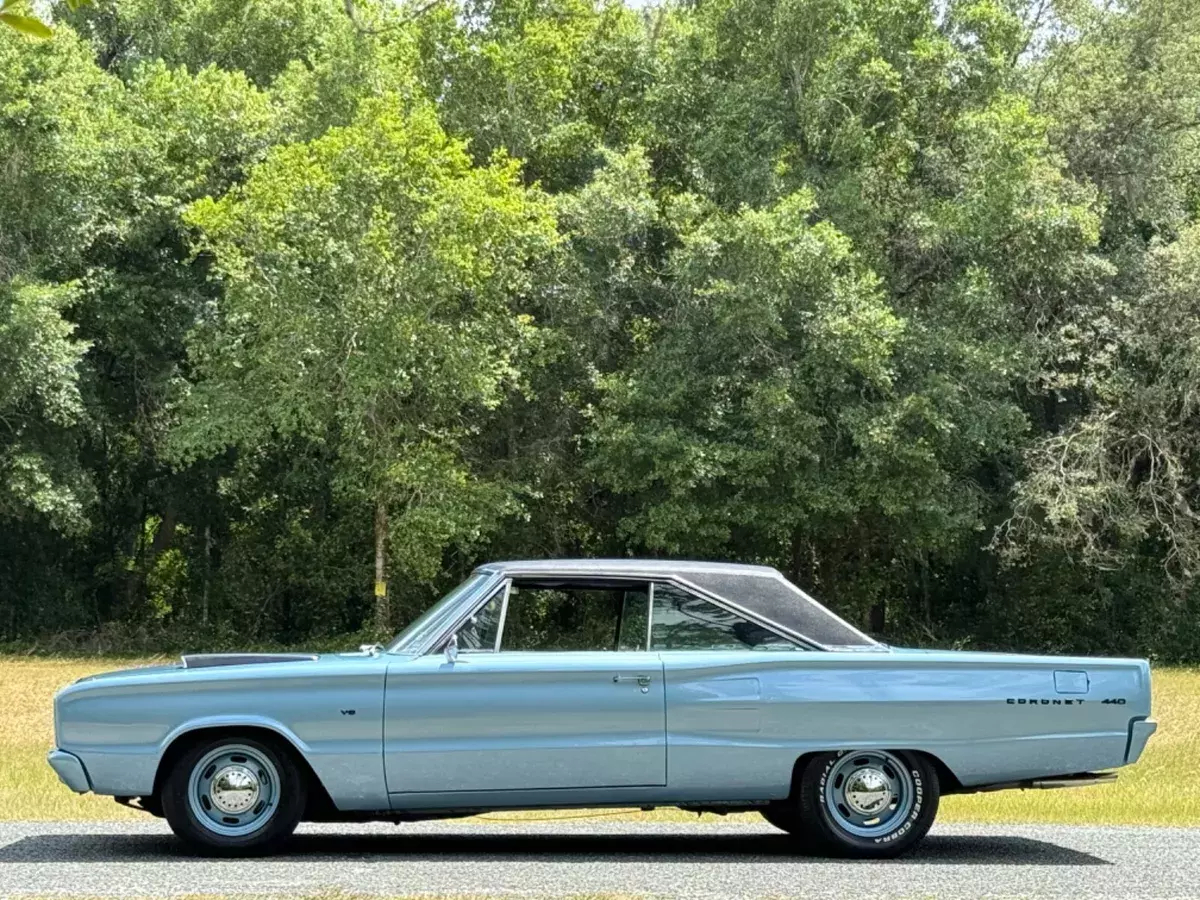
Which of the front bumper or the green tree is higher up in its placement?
the green tree

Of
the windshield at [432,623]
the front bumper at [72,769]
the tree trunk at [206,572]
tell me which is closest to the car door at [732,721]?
the windshield at [432,623]

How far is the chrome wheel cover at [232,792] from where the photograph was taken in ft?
28.3

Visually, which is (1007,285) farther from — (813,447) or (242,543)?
(242,543)

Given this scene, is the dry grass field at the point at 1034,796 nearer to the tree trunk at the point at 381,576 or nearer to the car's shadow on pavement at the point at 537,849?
the car's shadow on pavement at the point at 537,849

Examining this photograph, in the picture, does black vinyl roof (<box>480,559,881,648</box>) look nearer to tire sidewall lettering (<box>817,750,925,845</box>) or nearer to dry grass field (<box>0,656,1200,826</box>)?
tire sidewall lettering (<box>817,750,925,845</box>)

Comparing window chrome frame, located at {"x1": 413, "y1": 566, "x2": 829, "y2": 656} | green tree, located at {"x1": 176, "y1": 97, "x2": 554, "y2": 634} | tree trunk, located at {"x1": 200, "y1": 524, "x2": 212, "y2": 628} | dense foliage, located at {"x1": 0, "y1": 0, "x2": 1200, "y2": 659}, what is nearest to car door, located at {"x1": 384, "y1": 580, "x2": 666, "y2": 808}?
window chrome frame, located at {"x1": 413, "y1": 566, "x2": 829, "y2": 656}

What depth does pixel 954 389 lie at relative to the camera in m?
33.3

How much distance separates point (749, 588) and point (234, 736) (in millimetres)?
2816

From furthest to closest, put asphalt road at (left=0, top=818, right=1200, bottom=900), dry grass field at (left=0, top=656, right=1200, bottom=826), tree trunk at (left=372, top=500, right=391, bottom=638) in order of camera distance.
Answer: tree trunk at (left=372, top=500, right=391, bottom=638) < dry grass field at (left=0, top=656, right=1200, bottom=826) < asphalt road at (left=0, top=818, right=1200, bottom=900)

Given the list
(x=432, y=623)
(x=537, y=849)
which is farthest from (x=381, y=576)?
(x=432, y=623)

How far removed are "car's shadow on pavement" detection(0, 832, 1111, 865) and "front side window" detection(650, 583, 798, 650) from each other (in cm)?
113

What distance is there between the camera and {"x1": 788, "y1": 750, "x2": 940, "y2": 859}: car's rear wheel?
28.9 ft

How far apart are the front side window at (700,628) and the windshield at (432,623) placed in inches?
37.7

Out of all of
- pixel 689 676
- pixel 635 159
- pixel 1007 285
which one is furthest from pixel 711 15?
pixel 689 676
